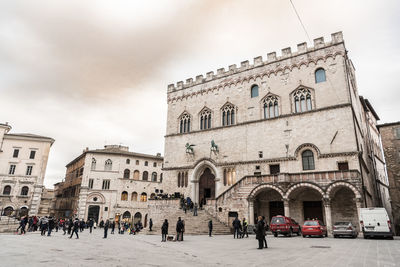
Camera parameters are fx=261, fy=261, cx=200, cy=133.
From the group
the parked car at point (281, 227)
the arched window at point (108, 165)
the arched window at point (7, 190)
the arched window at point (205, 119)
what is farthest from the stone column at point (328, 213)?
the arched window at point (7, 190)

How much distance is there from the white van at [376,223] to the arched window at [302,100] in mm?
11531

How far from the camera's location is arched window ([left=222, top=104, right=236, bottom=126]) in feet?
102

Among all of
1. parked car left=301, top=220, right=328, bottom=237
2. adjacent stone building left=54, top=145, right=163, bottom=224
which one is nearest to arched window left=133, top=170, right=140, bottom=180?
adjacent stone building left=54, top=145, right=163, bottom=224

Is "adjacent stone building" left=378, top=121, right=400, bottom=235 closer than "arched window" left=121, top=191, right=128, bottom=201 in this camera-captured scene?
Yes

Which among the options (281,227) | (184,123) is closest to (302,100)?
(281,227)

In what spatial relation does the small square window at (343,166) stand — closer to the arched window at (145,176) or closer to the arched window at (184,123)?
the arched window at (184,123)

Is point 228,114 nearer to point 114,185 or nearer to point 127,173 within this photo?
point 127,173

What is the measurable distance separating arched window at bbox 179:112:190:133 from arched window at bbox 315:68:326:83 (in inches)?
634

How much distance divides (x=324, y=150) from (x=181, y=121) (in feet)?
59.8

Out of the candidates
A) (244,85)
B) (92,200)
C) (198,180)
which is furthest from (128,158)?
(244,85)

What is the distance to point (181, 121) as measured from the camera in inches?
1389

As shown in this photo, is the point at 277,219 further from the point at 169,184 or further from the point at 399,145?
the point at 399,145

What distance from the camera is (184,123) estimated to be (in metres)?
34.9

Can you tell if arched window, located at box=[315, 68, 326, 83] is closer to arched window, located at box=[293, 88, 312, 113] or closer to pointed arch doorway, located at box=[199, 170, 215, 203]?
arched window, located at box=[293, 88, 312, 113]
